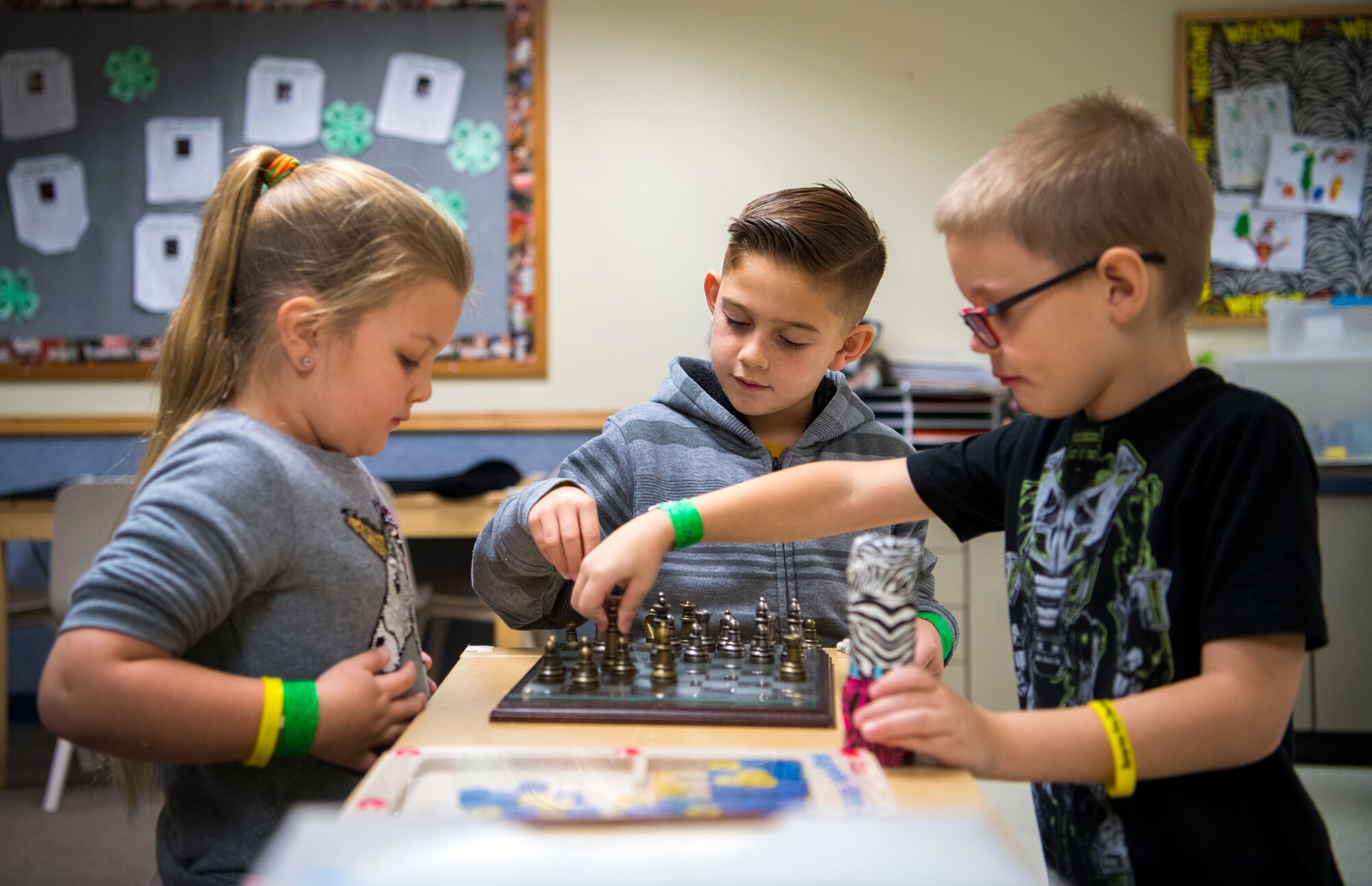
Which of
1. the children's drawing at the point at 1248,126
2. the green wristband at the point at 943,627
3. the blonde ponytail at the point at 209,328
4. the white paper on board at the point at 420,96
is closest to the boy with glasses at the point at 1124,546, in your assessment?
the green wristband at the point at 943,627

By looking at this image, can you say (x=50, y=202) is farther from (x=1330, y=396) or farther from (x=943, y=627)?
(x=1330, y=396)

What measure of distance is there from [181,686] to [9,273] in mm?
3859

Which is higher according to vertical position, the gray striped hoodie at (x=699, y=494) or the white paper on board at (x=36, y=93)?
the white paper on board at (x=36, y=93)

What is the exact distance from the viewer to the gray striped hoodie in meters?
1.49

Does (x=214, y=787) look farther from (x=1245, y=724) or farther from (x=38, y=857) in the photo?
(x=38, y=857)

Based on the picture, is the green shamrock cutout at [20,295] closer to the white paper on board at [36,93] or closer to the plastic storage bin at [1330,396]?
the white paper on board at [36,93]

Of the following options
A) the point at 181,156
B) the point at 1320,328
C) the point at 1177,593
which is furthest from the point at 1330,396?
the point at 181,156

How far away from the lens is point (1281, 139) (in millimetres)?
3904

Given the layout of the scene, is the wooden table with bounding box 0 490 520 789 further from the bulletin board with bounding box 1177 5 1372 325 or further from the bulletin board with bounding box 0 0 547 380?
the bulletin board with bounding box 1177 5 1372 325

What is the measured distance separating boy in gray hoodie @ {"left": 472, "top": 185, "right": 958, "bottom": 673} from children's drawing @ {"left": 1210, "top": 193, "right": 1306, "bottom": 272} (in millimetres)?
2849

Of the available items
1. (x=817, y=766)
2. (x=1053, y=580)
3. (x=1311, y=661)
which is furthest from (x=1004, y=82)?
(x=817, y=766)

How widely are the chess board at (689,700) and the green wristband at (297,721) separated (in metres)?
0.17

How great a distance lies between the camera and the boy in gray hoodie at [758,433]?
1537 mm

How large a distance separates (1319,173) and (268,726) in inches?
166
